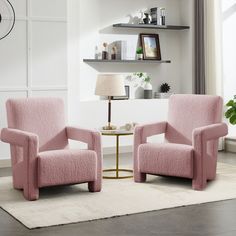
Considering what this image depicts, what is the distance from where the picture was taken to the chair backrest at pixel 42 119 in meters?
5.29

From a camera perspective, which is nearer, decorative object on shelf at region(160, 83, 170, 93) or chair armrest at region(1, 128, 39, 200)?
chair armrest at region(1, 128, 39, 200)

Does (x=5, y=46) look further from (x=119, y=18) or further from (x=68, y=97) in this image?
(x=119, y=18)

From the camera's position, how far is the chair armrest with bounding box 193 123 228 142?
523 centimetres

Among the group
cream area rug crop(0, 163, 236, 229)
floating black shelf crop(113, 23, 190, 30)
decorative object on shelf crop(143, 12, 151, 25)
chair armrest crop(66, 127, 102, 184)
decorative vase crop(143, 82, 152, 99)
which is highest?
decorative object on shelf crop(143, 12, 151, 25)

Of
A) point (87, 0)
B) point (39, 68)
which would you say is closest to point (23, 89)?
point (39, 68)

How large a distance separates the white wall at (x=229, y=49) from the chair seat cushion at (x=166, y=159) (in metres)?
2.94

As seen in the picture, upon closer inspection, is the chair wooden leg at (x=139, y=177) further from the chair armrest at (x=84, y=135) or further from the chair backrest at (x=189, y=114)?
the chair armrest at (x=84, y=135)

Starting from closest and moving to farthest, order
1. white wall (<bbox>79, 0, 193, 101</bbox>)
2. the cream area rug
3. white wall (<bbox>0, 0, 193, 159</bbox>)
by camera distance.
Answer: the cream area rug, white wall (<bbox>0, 0, 193, 159</bbox>), white wall (<bbox>79, 0, 193, 101</bbox>)

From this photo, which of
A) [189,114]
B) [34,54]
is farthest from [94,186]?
[34,54]

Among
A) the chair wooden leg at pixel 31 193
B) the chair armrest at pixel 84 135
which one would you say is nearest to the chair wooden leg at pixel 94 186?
the chair armrest at pixel 84 135

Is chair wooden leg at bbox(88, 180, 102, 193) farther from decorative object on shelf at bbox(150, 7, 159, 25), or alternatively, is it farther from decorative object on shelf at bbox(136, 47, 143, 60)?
decorative object on shelf at bbox(150, 7, 159, 25)

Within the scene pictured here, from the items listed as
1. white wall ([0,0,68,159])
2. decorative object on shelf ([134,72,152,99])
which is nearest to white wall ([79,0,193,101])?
decorative object on shelf ([134,72,152,99])

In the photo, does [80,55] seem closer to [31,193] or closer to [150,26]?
[150,26]

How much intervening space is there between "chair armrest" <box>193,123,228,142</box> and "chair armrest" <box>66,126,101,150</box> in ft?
2.94
